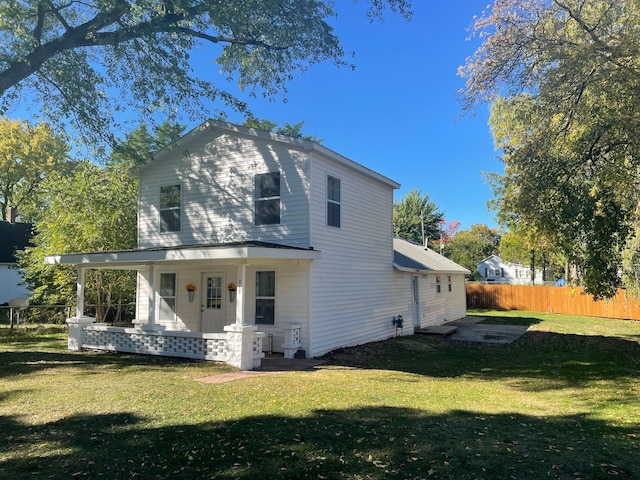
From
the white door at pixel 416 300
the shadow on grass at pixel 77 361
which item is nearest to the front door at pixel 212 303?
the shadow on grass at pixel 77 361

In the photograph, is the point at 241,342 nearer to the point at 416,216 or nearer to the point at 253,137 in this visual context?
the point at 253,137

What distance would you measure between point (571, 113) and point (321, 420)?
26.6 ft

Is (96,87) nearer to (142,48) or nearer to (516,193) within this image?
(142,48)

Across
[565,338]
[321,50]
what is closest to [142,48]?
[321,50]

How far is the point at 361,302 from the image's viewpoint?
42.0ft

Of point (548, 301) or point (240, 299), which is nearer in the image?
point (240, 299)

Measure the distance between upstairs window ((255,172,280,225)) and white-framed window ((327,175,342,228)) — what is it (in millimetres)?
1412

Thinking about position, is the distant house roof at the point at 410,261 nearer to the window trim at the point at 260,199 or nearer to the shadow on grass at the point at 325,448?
the window trim at the point at 260,199

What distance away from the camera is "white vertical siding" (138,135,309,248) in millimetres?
10817

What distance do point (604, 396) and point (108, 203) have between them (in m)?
16.8

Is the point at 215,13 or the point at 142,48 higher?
the point at 215,13

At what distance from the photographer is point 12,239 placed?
2708cm

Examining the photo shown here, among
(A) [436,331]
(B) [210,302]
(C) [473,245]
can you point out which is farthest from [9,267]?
(C) [473,245]

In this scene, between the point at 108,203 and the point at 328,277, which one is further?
the point at 108,203
